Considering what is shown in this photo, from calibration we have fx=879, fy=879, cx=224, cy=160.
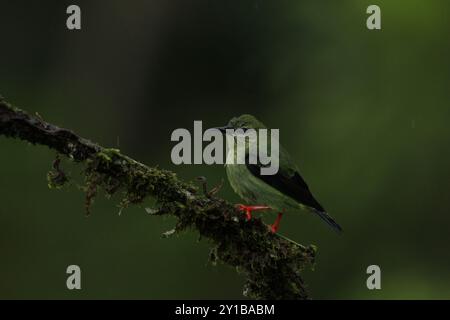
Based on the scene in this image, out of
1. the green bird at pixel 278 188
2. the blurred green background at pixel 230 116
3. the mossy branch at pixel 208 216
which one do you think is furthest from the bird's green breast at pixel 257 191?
the blurred green background at pixel 230 116

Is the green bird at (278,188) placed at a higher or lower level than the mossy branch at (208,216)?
higher

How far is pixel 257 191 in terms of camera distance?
6.28m

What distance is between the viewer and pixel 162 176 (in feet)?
16.9

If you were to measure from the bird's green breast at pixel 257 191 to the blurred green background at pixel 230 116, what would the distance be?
18.8ft

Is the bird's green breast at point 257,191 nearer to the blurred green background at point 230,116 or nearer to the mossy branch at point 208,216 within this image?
the mossy branch at point 208,216

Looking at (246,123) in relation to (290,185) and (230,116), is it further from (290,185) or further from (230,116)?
(230,116)

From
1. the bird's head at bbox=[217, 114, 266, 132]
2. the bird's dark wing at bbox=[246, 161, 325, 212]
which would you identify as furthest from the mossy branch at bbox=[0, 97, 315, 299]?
the bird's head at bbox=[217, 114, 266, 132]

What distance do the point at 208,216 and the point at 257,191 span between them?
113cm

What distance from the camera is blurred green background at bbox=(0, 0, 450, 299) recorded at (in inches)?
488

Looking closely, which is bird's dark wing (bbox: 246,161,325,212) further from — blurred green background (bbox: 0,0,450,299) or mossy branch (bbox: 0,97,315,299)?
blurred green background (bbox: 0,0,450,299)

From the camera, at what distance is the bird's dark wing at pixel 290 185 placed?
6211mm

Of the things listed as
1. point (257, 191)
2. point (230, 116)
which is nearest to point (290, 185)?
point (257, 191)

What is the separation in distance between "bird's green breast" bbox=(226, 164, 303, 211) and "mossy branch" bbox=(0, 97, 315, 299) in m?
0.85

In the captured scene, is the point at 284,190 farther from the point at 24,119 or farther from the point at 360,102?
the point at 360,102
